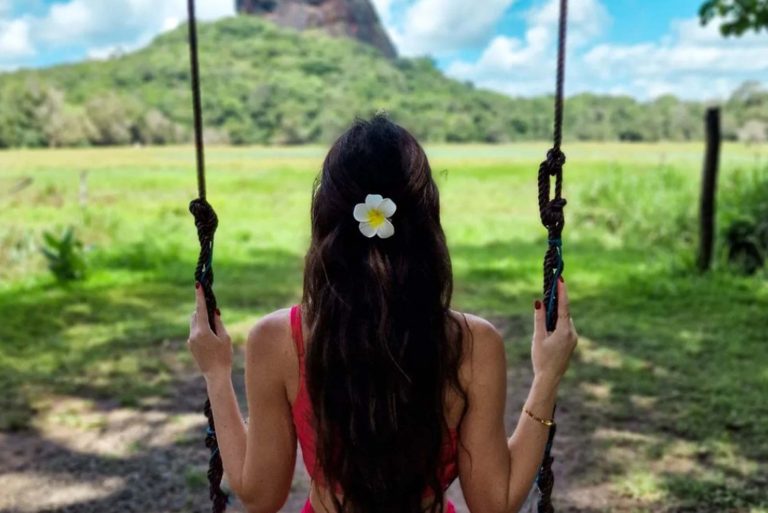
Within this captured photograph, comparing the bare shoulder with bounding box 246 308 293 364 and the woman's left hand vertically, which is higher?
the bare shoulder with bounding box 246 308 293 364

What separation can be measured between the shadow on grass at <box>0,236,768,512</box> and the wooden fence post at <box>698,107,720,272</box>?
0.20 metres

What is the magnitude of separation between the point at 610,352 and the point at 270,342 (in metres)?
4.20

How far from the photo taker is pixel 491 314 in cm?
642

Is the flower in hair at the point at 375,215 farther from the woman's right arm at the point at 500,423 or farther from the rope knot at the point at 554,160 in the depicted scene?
the rope knot at the point at 554,160

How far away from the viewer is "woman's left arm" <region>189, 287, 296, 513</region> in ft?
4.44

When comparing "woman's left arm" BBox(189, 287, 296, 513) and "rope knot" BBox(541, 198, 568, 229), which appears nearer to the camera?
"woman's left arm" BBox(189, 287, 296, 513)

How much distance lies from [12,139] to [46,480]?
36.9 metres

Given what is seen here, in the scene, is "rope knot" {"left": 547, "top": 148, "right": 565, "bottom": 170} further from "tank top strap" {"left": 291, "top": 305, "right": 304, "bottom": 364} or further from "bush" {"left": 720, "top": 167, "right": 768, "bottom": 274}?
"bush" {"left": 720, "top": 167, "right": 768, "bottom": 274}

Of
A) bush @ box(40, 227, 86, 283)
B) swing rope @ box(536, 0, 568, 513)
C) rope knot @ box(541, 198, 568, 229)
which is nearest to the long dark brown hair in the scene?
swing rope @ box(536, 0, 568, 513)

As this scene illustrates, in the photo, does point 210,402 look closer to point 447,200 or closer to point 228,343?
point 228,343

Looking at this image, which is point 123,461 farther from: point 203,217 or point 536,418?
point 536,418

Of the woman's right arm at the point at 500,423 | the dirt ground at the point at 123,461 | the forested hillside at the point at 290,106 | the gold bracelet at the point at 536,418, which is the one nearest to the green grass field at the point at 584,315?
the dirt ground at the point at 123,461

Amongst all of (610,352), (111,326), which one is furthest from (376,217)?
(111,326)

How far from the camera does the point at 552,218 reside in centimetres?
164
